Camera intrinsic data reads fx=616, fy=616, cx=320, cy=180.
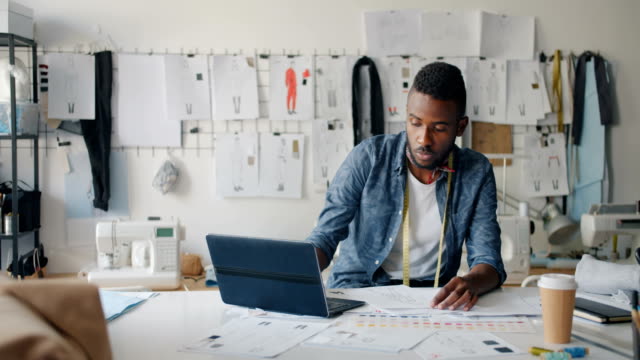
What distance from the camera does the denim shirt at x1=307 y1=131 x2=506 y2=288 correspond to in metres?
1.95

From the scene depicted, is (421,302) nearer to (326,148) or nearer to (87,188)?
(326,148)

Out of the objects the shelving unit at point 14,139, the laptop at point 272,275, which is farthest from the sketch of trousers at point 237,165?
the laptop at point 272,275

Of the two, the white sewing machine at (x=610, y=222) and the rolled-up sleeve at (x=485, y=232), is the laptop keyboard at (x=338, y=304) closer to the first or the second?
the rolled-up sleeve at (x=485, y=232)

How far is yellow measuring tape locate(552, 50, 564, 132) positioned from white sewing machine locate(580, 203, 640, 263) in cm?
92

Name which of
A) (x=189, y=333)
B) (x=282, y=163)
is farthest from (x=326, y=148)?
(x=189, y=333)

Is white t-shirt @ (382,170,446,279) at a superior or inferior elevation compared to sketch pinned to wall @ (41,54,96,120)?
inferior

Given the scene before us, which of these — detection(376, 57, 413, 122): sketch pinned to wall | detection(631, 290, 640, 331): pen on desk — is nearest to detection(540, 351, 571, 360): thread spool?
detection(631, 290, 640, 331): pen on desk

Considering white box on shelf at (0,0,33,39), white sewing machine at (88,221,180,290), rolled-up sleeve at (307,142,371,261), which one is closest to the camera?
rolled-up sleeve at (307,142,371,261)

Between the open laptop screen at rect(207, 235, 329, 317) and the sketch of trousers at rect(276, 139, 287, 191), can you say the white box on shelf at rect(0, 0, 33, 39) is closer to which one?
the sketch of trousers at rect(276, 139, 287, 191)

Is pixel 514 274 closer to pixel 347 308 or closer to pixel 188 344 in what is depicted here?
pixel 347 308

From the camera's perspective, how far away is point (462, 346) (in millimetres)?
1229

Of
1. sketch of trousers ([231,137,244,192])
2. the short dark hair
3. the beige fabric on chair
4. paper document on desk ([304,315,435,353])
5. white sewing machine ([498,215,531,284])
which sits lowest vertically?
white sewing machine ([498,215,531,284])

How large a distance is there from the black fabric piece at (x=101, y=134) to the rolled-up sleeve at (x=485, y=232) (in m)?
2.40

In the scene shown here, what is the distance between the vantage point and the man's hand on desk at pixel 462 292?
4.94 feet
